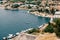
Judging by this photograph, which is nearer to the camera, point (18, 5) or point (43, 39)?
point (43, 39)

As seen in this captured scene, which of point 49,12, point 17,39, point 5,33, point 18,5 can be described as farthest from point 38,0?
point 17,39

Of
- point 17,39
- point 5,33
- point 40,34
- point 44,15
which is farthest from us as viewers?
point 44,15

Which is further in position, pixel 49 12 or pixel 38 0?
pixel 38 0

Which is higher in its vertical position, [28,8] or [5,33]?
[28,8]

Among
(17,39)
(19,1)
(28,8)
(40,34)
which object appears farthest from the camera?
(19,1)

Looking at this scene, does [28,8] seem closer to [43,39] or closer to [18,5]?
[18,5]

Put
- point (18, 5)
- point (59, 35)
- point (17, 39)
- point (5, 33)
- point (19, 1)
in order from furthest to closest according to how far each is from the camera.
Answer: point (19, 1) → point (18, 5) → point (5, 33) → point (17, 39) → point (59, 35)

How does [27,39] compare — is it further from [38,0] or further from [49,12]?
[38,0]

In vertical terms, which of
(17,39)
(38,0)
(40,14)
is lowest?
(17,39)

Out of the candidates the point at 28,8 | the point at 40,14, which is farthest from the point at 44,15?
the point at 28,8
